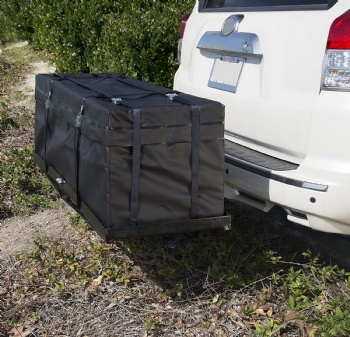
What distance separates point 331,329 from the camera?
287 cm

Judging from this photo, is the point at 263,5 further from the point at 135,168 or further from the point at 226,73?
the point at 135,168

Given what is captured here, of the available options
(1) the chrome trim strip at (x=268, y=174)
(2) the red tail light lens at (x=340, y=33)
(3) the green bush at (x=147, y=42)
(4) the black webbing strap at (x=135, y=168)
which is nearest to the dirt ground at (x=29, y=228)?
(4) the black webbing strap at (x=135, y=168)

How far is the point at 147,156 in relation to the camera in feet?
9.45

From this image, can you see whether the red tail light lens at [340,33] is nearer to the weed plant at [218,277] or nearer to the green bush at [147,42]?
the weed plant at [218,277]

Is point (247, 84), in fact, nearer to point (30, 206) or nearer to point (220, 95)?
point (220, 95)

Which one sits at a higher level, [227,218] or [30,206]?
[227,218]

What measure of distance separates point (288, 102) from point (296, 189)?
473 millimetres

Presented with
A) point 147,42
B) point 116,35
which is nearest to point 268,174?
point 147,42

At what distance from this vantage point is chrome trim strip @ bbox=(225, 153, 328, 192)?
290cm

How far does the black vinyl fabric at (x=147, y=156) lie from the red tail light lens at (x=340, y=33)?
0.62 meters

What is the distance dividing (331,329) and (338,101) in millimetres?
1105

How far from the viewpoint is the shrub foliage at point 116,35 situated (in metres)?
6.20

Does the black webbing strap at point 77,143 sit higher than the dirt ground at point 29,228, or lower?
higher

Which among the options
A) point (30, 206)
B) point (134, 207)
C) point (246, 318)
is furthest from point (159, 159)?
point (30, 206)
